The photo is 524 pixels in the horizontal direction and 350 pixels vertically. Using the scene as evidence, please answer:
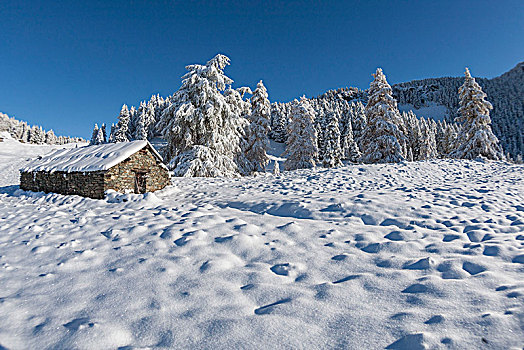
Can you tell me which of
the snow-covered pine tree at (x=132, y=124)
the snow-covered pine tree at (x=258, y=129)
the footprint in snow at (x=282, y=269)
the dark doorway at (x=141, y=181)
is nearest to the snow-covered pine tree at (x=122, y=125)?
the snow-covered pine tree at (x=132, y=124)

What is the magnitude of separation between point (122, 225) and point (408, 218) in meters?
7.71

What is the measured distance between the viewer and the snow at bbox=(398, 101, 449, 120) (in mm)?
146613

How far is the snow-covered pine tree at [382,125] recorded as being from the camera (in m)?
22.2

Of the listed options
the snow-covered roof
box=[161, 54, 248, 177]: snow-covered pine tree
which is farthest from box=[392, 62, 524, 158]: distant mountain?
the snow-covered roof

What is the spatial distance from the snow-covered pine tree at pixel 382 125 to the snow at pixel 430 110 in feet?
500

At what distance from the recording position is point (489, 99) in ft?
520

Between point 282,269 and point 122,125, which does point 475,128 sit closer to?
point 282,269

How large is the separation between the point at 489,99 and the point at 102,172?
22187 cm

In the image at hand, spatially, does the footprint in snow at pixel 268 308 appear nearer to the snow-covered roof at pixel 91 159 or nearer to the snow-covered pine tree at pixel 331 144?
the snow-covered roof at pixel 91 159

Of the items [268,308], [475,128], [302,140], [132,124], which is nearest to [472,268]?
[268,308]

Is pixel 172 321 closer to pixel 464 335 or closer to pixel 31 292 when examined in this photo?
pixel 31 292

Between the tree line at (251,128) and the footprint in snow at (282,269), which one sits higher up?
the tree line at (251,128)

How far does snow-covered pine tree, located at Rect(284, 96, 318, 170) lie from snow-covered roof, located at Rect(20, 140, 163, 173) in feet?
57.9

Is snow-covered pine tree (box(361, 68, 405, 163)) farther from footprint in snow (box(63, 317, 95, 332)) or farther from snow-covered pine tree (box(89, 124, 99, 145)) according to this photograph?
snow-covered pine tree (box(89, 124, 99, 145))
